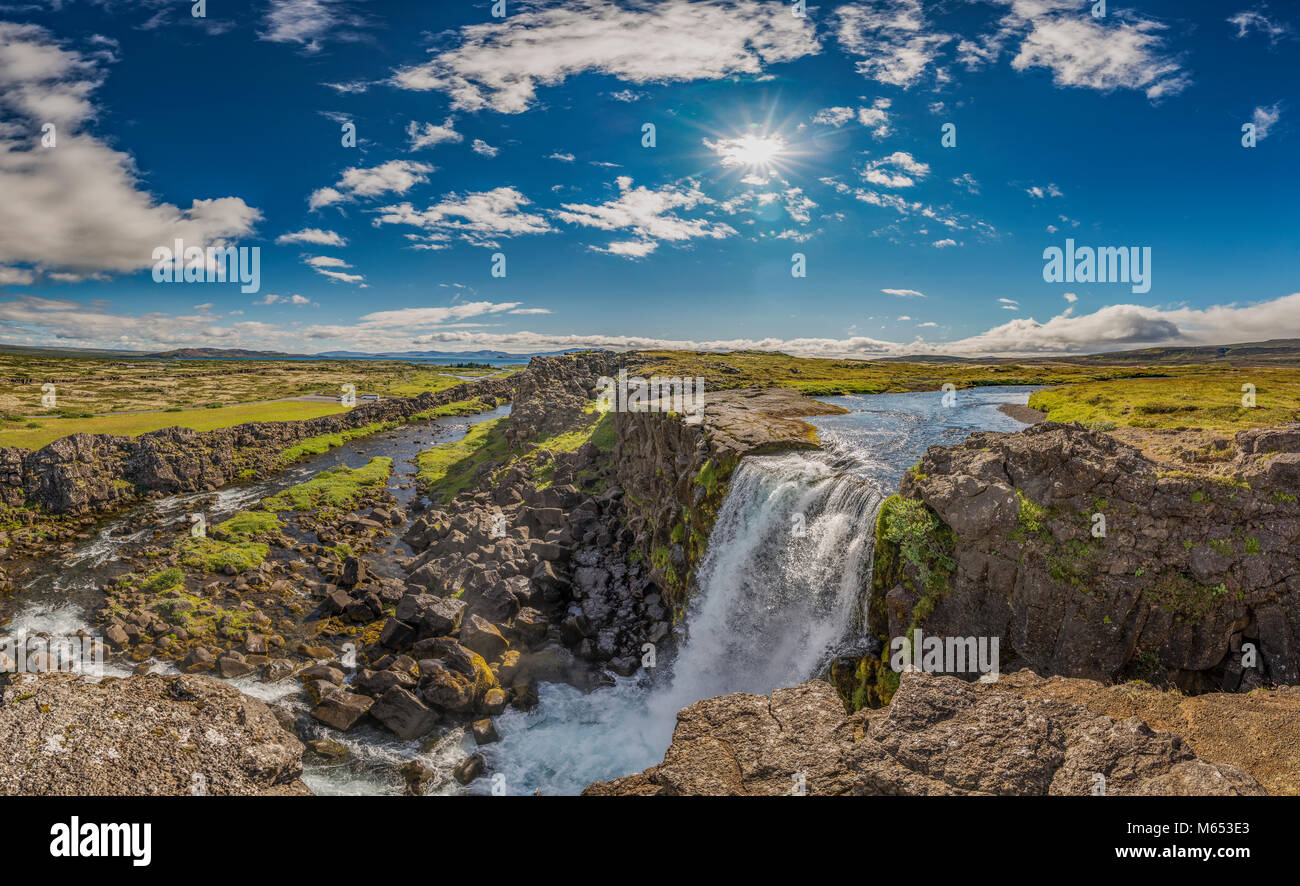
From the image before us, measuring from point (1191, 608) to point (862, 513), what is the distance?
31.0 feet

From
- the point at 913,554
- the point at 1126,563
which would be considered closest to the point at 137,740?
the point at 913,554

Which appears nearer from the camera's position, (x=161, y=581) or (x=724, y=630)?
(x=724, y=630)

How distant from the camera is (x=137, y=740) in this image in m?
12.4

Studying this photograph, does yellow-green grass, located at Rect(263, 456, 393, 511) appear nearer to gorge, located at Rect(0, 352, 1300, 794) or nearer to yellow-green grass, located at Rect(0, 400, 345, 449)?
gorge, located at Rect(0, 352, 1300, 794)

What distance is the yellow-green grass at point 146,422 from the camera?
56081mm

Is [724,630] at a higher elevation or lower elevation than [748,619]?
lower

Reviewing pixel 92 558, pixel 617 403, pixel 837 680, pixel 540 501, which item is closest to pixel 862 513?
pixel 837 680

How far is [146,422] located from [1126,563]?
92.8 m

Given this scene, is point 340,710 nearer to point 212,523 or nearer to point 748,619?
point 748,619

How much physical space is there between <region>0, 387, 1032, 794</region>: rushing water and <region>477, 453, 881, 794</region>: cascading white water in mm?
49

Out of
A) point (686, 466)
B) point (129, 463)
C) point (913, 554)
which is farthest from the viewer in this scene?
point (129, 463)

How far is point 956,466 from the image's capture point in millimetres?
18891

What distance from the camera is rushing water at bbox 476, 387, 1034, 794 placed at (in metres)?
21.0
